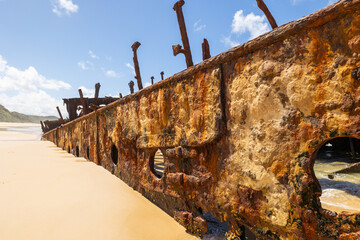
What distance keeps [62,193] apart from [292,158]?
360 centimetres

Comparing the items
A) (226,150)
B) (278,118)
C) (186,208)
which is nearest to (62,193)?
(186,208)

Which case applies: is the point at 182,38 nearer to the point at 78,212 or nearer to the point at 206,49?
the point at 206,49

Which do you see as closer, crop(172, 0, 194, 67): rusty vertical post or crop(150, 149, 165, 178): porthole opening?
crop(172, 0, 194, 67): rusty vertical post

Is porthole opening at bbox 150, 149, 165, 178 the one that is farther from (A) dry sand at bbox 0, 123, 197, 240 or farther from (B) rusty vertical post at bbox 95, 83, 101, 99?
(B) rusty vertical post at bbox 95, 83, 101, 99

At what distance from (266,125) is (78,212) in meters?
2.67

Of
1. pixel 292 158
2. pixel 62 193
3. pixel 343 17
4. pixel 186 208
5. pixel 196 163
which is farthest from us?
pixel 62 193

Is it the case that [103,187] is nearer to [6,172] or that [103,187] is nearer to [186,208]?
[186,208]

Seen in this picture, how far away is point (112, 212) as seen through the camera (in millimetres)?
3053

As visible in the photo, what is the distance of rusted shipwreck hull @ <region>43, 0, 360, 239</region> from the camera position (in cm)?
139

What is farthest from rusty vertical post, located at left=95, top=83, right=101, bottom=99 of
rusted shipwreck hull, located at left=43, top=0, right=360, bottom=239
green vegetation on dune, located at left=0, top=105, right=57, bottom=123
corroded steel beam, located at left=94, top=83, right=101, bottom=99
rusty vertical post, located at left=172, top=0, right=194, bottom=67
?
green vegetation on dune, located at left=0, top=105, right=57, bottom=123

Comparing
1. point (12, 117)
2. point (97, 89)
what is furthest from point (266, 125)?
point (12, 117)

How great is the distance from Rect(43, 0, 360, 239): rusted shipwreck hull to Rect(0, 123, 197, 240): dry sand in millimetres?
371

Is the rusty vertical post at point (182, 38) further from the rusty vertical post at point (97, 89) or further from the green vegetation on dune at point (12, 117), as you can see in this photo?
the green vegetation on dune at point (12, 117)

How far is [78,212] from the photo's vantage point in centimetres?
302
